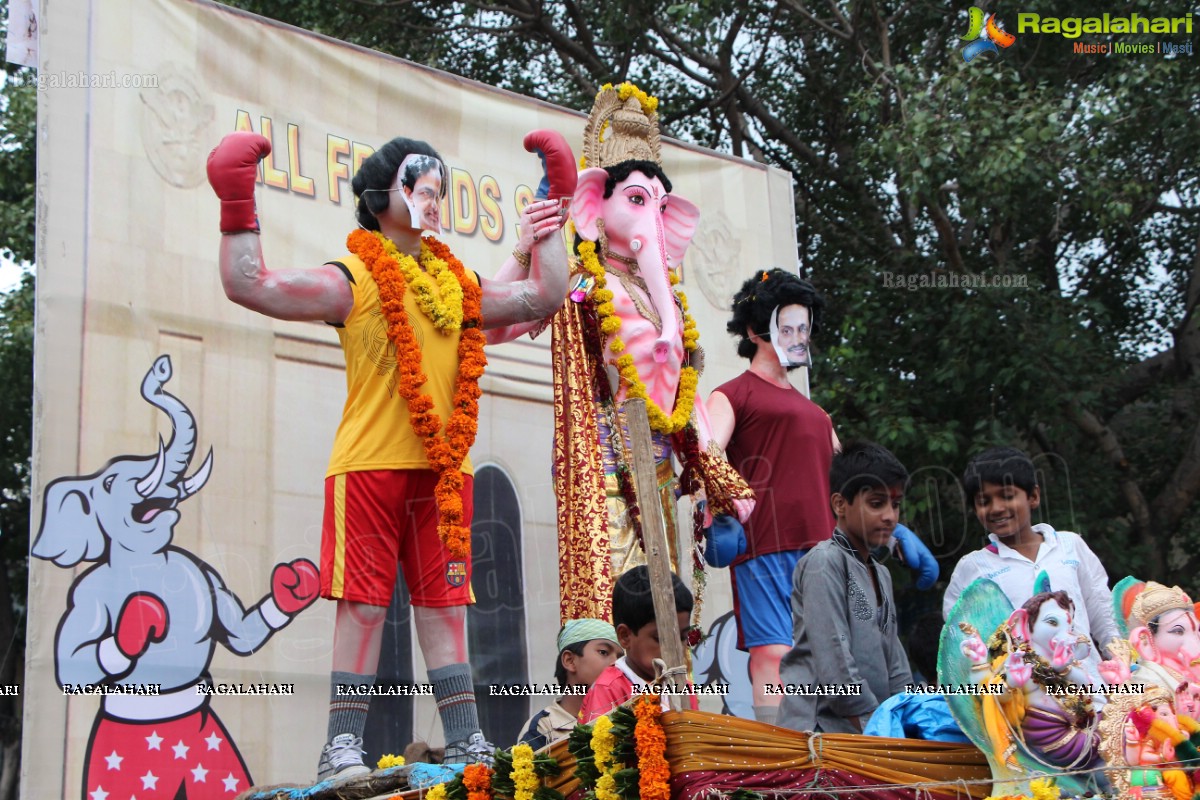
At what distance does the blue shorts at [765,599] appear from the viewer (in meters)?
5.46

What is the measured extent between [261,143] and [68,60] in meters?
1.48

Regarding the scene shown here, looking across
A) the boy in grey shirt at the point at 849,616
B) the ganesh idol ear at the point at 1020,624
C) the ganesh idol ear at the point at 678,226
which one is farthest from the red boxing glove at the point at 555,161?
the ganesh idol ear at the point at 1020,624

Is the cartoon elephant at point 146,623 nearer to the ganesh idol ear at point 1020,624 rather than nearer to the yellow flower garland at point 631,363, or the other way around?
the yellow flower garland at point 631,363

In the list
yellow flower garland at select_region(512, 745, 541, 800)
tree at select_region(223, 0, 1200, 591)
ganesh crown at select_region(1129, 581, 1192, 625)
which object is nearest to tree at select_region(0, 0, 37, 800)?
tree at select_region(223, 0, 1200, 591)

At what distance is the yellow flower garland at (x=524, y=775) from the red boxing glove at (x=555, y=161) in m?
1.90

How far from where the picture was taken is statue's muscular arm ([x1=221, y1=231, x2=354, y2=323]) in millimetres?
4258

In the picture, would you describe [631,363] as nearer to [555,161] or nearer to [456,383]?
[555,161]

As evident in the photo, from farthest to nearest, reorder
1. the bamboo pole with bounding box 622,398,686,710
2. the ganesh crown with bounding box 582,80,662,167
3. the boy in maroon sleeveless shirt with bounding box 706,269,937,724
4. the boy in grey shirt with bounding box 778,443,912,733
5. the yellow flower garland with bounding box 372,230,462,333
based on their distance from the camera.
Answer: the ganesh crown with bounding box 582,80,662,167 → the boy in maroon sleeveless shirt with bounding box 706,269,937,724 → the yellow flower garland with bounding box 372,230,462,333 → the boy in grey shirt with bounding box 778,443,912,733 → the bamboo pole with bounding box 622,398,686,710

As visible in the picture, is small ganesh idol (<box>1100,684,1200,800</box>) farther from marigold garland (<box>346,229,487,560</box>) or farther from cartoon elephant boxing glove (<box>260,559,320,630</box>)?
cartoon elephant boxing glove (<box>260,559,320,630</box>)

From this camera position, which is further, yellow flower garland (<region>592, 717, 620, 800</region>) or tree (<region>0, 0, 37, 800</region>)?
tree (<region>0, 0, 37, 800</region>)

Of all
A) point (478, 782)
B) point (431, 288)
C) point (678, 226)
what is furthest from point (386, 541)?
point (678, 226)

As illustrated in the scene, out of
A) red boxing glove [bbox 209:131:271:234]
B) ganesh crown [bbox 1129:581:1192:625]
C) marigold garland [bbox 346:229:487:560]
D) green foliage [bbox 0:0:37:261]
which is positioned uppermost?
green foliage [bbox 0:0:37:261]

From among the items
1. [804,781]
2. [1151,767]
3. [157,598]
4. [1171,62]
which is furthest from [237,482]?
[1171,62]

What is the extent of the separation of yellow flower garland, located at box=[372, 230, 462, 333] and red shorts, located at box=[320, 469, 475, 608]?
43cm
